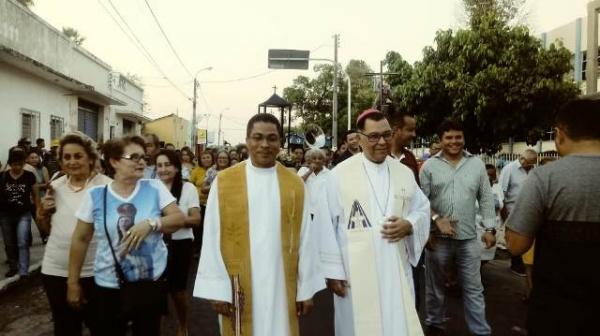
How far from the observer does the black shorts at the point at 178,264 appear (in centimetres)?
482

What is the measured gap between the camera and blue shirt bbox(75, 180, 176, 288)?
3.15 metres

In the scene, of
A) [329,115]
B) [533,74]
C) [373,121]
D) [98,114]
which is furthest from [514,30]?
[329,115]

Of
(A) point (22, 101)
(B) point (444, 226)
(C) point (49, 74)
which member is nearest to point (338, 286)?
(B) point (444, 226)

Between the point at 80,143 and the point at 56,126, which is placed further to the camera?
the point at 56,126

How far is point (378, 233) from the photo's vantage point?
12.4ft

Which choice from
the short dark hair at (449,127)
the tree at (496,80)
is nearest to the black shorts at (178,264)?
the short dark hair at (449,127)

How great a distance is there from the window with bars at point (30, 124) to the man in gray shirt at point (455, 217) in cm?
1412

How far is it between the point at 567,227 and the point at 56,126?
18427 millimetres

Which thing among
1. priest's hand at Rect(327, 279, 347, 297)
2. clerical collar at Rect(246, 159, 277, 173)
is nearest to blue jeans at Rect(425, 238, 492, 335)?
priest's hand at Rect(327, 279, 347, 297)

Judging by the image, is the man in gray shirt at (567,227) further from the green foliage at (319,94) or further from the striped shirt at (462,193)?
the green foliage at (319,94)

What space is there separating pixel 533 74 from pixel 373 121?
14.1 metres

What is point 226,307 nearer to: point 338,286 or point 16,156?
point 338,286

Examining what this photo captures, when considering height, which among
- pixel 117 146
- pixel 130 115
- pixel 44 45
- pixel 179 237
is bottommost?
pixel 179 237

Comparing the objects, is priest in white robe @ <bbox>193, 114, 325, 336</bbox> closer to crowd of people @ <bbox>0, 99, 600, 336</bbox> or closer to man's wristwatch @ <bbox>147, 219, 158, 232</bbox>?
crowd of people @ <bbox>0, 99, 600, 336</bbox>
